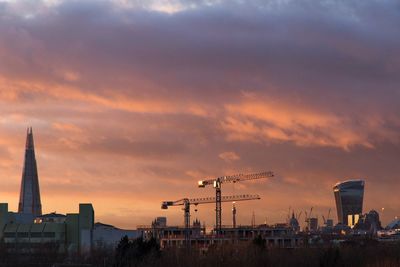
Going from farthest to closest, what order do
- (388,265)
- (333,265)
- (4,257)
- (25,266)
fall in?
(4,257) < (25,266) < (333,265) < (388,265)

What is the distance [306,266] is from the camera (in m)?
117

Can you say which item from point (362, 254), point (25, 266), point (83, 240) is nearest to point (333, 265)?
point (362, 254)

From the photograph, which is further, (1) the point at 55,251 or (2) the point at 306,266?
(1) the point at 55,251

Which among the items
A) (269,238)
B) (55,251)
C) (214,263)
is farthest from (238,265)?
(269,238)

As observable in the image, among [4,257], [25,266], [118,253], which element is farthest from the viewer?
[4,257]

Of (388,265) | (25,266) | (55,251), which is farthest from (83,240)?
(388,265)

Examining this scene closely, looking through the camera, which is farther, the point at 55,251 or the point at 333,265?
the point at 55,251

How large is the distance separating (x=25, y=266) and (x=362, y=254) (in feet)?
217

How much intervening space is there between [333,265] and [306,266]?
3.97 meters

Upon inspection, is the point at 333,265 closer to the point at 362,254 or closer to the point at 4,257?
the point at 362,254

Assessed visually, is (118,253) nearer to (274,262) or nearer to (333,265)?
(274,262)

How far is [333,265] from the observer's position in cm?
11694

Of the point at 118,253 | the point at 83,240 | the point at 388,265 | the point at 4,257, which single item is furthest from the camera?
the point at 83,240

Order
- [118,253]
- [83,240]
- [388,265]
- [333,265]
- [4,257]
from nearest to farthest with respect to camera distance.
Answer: [388,265]
[333,265]
[118,253]
[4,257]
[83,240]
